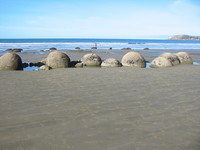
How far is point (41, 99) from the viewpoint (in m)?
4.81

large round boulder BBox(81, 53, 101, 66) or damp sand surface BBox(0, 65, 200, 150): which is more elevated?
large round boulder BBox(81, 53, 101, 66)

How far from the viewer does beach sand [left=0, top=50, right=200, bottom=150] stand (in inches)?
110

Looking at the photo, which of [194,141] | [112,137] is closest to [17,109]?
[112,137]

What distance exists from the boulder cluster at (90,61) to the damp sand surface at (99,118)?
5.12m

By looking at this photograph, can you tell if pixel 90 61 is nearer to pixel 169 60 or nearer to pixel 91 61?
pixel 91 61

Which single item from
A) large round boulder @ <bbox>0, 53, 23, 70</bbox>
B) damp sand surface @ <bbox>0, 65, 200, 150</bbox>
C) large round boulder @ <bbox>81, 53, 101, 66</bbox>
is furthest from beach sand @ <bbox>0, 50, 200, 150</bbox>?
large round boulder @ <bbox>81, 53, 101, 66</bbox>

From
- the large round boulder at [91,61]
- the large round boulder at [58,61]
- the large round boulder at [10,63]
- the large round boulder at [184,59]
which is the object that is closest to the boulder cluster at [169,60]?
the large round boulder at [184,59]

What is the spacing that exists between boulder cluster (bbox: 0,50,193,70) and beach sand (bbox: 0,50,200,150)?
5.09 m

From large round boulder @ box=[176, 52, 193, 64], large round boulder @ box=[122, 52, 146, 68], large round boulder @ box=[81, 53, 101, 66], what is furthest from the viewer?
large round boulder @ box=[176, 52, 193, 64]

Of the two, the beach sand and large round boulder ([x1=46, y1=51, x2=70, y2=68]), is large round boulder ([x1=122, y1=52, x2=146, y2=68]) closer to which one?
large round boulder ([x1=46, y1=51, x2=70, y2=68])

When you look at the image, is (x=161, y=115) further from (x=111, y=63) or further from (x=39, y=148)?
(x=111, y=63)

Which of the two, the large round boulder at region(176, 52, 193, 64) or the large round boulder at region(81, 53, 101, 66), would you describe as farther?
the large round boulder at region(176, 52, 193, 64)

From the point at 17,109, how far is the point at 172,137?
311 cm

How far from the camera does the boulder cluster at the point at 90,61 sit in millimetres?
10492
